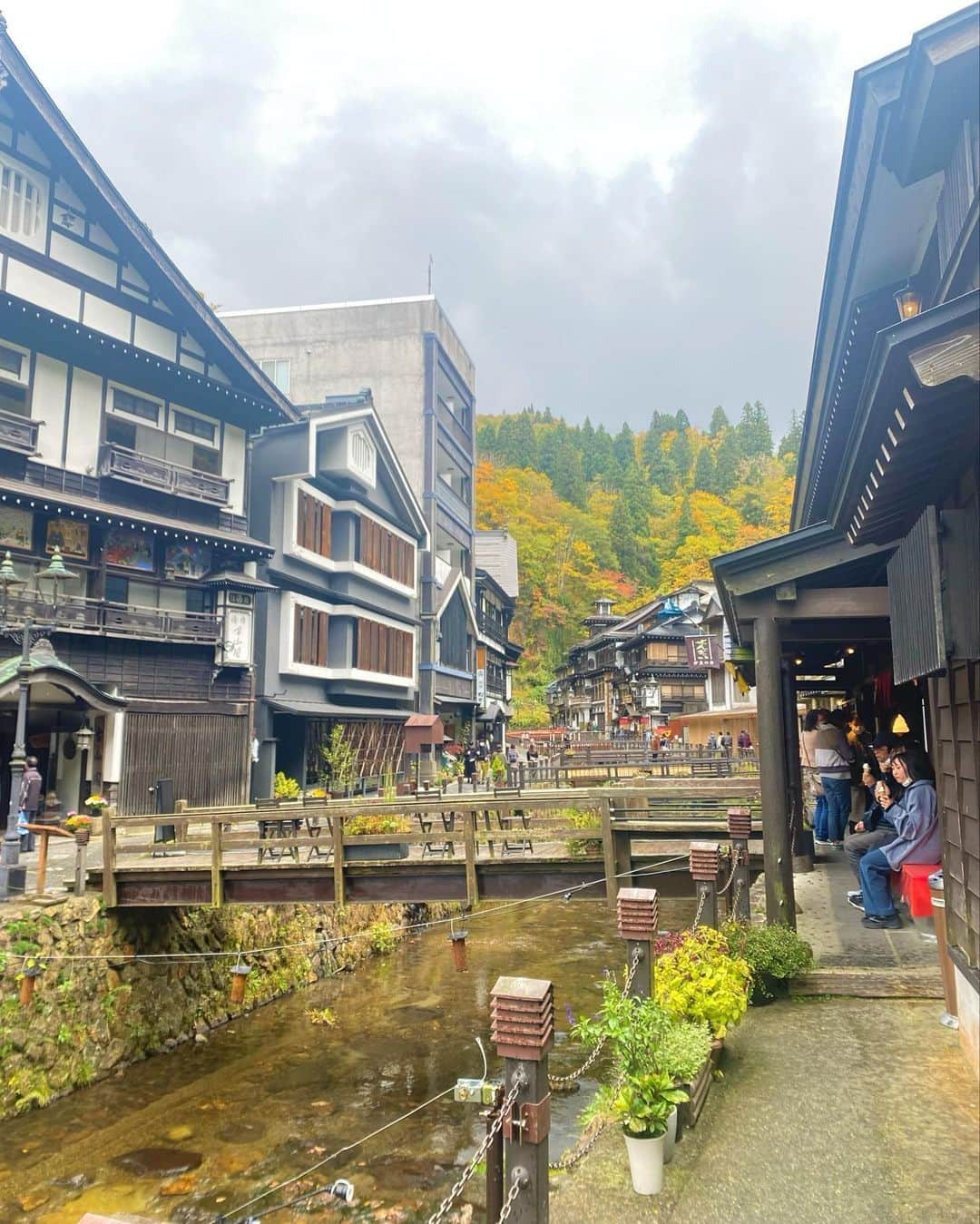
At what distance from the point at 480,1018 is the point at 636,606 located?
3187 inches

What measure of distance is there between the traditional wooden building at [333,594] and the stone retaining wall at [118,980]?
10587 millimetres

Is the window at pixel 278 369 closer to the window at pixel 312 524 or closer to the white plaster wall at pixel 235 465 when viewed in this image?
the window at pixel 312 524

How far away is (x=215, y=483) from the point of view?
2422 cm

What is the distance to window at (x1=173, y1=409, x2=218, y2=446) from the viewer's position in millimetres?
24016

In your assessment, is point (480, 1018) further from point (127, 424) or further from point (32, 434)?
point (127, 424)

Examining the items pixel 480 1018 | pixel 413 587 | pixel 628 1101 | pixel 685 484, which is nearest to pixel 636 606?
pixel 685 484

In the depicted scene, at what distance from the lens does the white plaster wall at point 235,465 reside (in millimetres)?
25328

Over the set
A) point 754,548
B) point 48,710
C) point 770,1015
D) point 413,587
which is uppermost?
point 413,587

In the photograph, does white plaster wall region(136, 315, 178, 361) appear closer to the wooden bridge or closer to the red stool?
the wooden bridge

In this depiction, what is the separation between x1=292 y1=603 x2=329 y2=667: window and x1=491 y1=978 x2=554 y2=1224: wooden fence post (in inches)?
921

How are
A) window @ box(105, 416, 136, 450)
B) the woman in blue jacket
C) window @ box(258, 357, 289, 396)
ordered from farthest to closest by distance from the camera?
window @ box(258, 357, 289, 396) < window @ box(105, 416, 136, 450) < the woman in blue jacket

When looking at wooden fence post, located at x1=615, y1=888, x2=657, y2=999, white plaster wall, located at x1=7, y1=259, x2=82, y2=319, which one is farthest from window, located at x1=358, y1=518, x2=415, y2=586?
wooden fence post, located at x1=615, y1=888, x2=657, y2=999

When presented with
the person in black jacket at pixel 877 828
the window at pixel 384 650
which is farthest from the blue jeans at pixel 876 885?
the window at pixel 384 650

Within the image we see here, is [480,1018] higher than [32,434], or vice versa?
[32,434]
